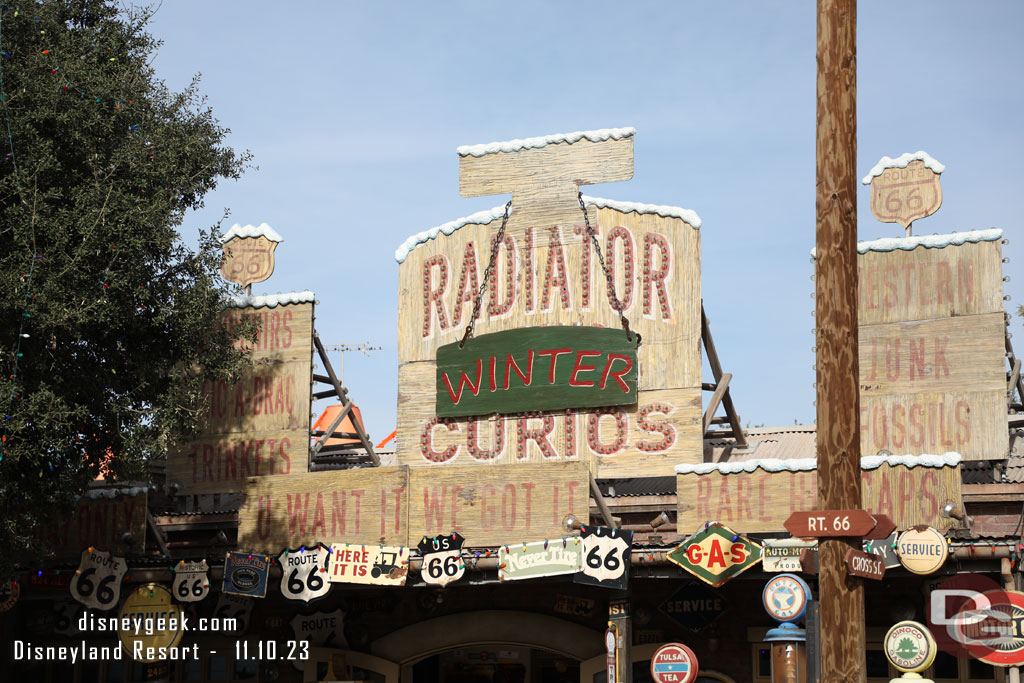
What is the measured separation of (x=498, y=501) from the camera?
17234 mm

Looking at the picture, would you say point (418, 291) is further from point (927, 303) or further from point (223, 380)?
point (927, 303)

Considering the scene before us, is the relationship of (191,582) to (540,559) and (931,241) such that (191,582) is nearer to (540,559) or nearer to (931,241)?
(540,559)

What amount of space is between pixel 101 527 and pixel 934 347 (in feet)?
41.3

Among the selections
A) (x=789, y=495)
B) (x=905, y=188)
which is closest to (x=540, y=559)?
(x=789, y=495)

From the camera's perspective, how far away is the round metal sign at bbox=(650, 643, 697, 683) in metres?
13.7

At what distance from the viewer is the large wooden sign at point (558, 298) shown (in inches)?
701

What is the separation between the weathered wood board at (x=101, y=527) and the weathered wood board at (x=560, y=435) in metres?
4.11

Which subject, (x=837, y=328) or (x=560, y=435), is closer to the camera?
(x=837, y=328)

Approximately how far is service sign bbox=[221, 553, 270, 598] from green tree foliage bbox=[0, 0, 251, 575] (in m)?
1.87

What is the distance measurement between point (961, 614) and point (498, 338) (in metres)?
7.61

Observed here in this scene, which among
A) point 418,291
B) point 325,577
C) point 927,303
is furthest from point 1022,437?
point 325,577

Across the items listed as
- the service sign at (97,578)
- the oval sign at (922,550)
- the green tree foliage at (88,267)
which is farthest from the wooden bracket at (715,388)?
the service sign at (97,578)

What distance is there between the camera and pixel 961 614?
14.8 meters

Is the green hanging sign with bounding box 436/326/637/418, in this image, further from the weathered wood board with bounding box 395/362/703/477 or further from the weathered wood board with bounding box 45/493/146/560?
the weathered wood board with bounding box 45/493/146/560
